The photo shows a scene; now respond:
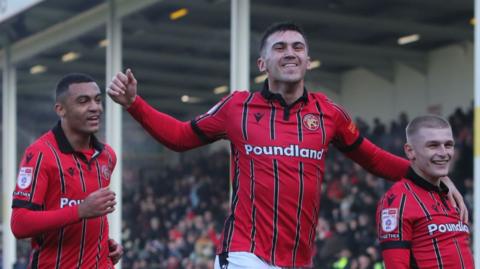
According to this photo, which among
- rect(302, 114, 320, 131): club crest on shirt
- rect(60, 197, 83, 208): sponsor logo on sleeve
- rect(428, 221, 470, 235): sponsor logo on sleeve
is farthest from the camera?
rect(60, 197, 83, 208): sponsor logo on sleeve

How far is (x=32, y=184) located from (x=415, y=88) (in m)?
13.1

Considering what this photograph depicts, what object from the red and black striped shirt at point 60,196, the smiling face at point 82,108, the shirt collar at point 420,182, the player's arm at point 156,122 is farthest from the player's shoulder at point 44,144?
the shirt collar at point 420,182

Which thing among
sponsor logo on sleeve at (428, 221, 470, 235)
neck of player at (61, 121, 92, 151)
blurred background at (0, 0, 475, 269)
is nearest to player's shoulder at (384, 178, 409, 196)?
sponsor logo on sleeve at (428, 221, 470, 235)

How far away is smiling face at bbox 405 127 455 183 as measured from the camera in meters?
4.63

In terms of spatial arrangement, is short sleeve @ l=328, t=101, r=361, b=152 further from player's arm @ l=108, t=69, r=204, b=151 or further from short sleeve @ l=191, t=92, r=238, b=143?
player's arm @ l=108, t=69, r=204, b=151

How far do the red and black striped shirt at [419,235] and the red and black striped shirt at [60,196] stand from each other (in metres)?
1.51

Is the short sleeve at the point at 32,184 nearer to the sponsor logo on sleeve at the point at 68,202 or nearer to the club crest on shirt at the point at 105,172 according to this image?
the sponsor logo on sleeve at the point at 68,202

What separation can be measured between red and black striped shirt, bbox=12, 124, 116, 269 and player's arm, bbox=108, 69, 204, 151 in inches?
23.9

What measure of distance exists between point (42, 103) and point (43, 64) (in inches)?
24.6

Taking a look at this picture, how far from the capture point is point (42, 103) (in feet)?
44.7

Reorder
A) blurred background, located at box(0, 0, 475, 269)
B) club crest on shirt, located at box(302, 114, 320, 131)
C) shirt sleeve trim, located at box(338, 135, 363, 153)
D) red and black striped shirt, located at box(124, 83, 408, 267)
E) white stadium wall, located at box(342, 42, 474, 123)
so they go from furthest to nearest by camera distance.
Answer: white stadium wall, located at box(342, 42, 474, 123) < blurred background, located at box(0, 0, 475, 269) < shirt sleeve trim, located at box(338, 135, 363, 153) < club crest on shirt, located at box(302, 114, 320, 131) < red and black striped shirt, located at box(124, 83, 408, 267)

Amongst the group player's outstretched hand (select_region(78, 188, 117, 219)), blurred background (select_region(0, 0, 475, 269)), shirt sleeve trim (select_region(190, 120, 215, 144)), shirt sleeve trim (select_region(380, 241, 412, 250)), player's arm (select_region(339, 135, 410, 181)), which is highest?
blurred background (select_region(0, 0, 475, 269))

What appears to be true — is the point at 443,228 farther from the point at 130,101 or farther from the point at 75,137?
the point at 75,137

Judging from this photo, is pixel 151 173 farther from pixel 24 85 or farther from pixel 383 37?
pixel 383 37
